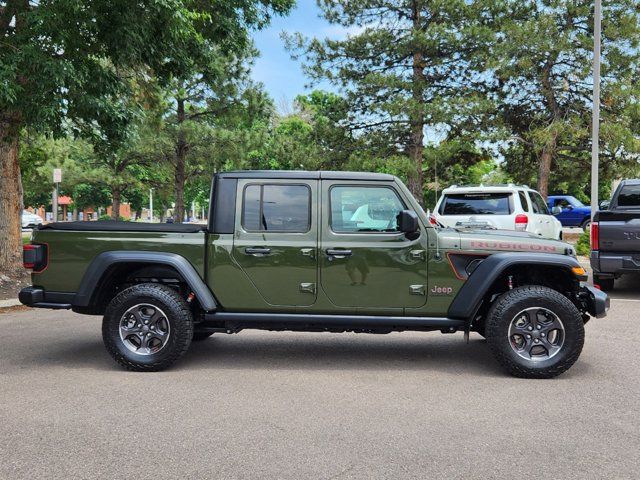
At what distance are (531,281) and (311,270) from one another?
215 centimetres

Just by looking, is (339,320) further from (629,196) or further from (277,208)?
(629,196)

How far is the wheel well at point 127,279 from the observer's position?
569 cm

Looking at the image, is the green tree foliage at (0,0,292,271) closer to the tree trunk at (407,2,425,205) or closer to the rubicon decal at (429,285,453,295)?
the rubicon decal at (429,285,453,295)

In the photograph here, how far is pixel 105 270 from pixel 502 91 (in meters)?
24.0

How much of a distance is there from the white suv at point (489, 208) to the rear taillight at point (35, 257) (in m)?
7.33

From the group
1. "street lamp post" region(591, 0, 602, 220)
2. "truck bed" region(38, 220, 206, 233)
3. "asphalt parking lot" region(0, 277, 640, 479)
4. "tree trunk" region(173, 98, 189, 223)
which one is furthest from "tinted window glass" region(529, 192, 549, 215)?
"tree trunk" region(173, 98, 189, 223)

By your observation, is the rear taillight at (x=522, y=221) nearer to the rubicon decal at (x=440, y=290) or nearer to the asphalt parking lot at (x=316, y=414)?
the asphalt parking lot at (x=316, y=414)

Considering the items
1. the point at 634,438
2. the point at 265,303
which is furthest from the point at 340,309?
the point at 634,438

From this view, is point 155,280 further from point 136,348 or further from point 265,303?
point 265,303

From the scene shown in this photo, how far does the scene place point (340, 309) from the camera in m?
5.57

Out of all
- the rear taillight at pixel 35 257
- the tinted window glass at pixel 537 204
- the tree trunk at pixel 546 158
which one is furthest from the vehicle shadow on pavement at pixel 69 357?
the tree trunk at pixel 546 158

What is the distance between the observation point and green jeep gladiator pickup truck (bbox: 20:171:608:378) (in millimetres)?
5445

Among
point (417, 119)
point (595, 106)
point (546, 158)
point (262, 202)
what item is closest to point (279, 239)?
point (262, 202)

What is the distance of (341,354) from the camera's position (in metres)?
6.39
